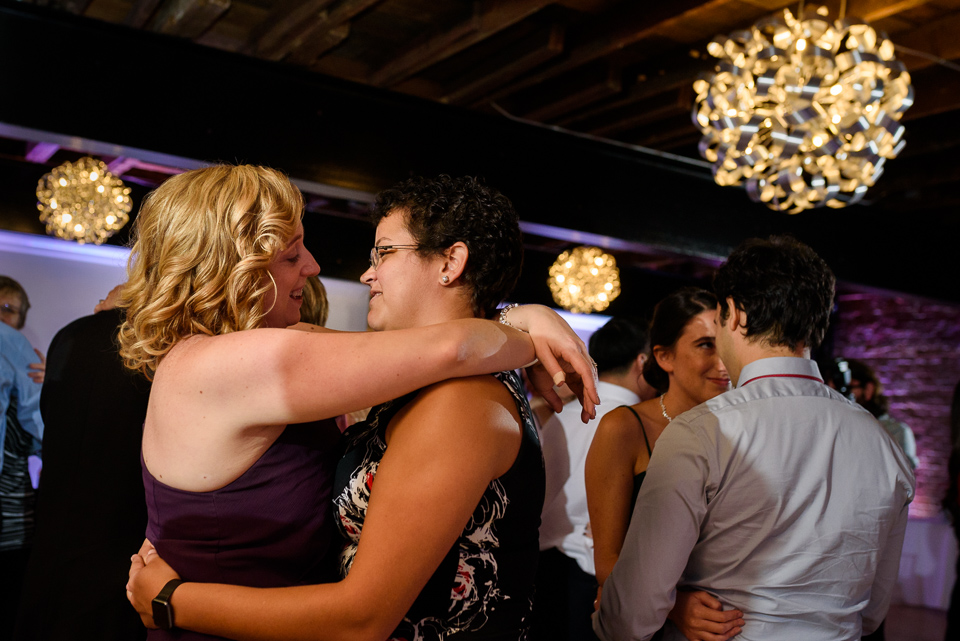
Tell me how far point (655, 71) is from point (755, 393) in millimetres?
2857

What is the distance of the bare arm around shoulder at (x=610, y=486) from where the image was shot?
2115 mm

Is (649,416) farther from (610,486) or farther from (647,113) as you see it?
(647,113)

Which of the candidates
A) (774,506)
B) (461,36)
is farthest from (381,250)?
(461,36)

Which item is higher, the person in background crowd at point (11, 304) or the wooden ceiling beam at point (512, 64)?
the wooden ceiling beam at point (512, 64)

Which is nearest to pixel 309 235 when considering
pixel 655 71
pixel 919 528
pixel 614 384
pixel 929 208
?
A: pixel 655 71

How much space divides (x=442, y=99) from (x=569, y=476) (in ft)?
8.51

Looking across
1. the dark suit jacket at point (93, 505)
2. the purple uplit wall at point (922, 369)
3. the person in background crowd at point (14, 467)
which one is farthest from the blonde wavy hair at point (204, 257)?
the purple uplit wall at point (922, 369)

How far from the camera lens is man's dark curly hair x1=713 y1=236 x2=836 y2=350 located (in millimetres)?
1714

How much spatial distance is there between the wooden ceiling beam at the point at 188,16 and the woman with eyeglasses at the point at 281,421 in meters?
2.16

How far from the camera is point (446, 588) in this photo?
125 centimetres

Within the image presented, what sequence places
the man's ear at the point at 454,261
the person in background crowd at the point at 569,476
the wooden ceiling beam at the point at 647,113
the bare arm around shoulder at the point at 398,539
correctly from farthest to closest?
the wooden ceiling beam at the point at 647,113 < the person in background crowd at the point at 569,476 < the man's ear at the point at 454,261 < the bare arm around shoulder at the point at 398,539

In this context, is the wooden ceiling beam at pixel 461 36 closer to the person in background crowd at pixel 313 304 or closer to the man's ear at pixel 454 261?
the person in background crowd at pixel 313 304

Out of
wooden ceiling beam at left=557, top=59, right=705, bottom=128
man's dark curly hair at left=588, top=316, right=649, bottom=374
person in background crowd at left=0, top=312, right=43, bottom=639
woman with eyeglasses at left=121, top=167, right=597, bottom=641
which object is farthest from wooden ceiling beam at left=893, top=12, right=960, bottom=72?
person in background crowd at left=0, top=312, right=43, bottom=639

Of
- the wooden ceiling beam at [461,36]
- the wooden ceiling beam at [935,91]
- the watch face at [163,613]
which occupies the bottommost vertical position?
the watch face at [163,613]
